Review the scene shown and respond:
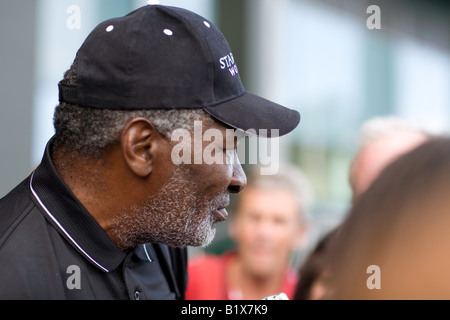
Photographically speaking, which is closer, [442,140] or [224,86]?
[442,140]

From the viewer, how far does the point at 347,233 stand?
1.51 meters

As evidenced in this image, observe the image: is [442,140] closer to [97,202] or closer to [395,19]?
[97,202]

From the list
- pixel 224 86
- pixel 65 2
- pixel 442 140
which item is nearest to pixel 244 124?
pixel 224 86

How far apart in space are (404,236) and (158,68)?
0.95 m

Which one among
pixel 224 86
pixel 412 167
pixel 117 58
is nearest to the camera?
pixel 412 167

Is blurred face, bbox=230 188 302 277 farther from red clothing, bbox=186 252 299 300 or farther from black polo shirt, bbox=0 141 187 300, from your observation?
black polo shirt, bbox=0 141 187 300

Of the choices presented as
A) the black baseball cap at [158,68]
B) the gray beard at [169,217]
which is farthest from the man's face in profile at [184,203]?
the black baseball cap at [158,68]

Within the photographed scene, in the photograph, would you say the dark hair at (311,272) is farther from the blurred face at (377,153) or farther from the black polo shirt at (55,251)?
the black polo shirt at (55,251)

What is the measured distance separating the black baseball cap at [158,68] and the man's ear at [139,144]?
62 millimetres

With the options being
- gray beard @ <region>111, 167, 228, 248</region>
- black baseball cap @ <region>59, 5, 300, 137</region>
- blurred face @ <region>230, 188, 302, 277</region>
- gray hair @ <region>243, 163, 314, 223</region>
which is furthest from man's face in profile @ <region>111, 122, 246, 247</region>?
gray hair @ <region>243, 163, 314, 223</region>

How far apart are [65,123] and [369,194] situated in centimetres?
106

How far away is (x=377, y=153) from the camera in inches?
143

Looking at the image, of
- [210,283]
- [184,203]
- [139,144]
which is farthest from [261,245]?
[139,144]

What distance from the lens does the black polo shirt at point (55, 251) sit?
1.80 metres
